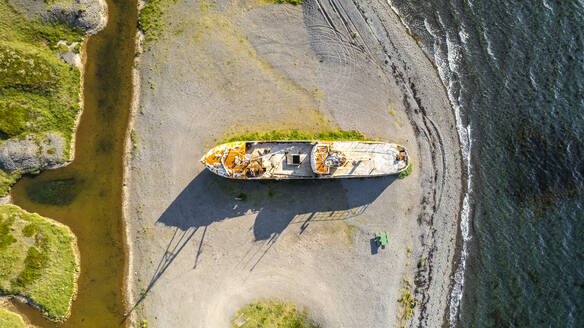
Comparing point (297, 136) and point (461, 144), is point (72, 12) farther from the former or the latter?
point (461, 144)

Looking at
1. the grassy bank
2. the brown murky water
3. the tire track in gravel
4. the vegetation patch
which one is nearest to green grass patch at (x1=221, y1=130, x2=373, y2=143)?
the tire track in gravel

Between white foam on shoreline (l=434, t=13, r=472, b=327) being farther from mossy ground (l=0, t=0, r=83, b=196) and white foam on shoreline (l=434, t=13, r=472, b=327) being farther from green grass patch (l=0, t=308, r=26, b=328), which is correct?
green grass patch (l=0, t=308, r=26, b=328)

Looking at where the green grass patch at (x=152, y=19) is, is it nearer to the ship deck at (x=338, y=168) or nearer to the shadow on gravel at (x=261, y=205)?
the shadow on gravel at (x=261, y=205)

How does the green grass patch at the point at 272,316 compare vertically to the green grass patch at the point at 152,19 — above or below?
below

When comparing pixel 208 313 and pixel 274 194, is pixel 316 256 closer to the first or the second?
pixel 274 194

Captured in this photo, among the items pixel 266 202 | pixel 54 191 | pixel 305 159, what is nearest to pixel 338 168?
pixel 305 159

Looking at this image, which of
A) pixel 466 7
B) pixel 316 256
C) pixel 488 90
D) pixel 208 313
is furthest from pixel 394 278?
pixel 466 7

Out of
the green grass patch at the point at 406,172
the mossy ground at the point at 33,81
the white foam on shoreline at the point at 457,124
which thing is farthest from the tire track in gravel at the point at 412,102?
the mossy ground at the point at 33,81
